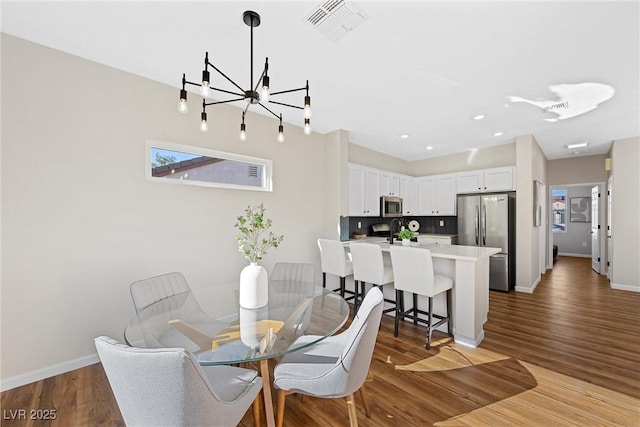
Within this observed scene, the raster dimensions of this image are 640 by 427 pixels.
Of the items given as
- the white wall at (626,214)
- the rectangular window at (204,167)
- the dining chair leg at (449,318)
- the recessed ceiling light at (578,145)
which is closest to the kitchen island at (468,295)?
the dining chair leg at (449,318)

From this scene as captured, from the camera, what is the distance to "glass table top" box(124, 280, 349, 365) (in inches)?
53.1

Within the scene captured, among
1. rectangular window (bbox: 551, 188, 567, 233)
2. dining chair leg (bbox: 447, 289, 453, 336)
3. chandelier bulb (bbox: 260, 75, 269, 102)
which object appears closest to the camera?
chandelier bulb (bbox: 260, 75, 269, 102)

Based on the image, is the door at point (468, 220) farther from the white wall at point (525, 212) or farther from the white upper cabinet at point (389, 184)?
the white upper cabinet at point (389, 184)

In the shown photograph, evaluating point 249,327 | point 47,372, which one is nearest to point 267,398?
point 249,327

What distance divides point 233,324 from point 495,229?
484cm

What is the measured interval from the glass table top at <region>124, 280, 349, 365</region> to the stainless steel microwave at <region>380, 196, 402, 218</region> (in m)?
3.32

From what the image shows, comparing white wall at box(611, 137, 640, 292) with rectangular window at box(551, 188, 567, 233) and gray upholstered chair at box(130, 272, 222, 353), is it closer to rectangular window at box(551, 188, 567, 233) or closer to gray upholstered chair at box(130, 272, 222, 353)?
rectangular window at box(551, 188, 567, 233)

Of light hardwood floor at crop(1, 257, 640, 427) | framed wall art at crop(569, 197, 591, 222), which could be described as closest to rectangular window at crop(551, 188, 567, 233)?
framed wall art at crop(569, 197, 591, 222)

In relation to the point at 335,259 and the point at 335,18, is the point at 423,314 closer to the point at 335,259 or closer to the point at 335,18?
the point at 335,259

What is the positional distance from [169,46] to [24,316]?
2.39 metres

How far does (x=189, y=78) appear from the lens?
8.75 feet

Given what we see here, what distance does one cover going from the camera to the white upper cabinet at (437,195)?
5.59m

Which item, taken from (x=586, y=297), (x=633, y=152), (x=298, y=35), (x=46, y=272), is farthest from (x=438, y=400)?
(x=633, y=152)

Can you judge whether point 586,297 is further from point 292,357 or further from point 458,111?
point 292,357
